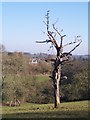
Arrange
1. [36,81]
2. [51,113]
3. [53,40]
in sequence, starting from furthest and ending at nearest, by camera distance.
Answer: [36,81] → [53,40] → [51,113]

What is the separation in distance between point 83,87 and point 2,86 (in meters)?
10.7

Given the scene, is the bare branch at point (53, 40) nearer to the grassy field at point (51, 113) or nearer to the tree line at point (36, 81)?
the grassy field at point (51, 113)

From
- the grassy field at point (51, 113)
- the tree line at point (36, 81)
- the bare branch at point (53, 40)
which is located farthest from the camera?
the tree line at point (36, 81)

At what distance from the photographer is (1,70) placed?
40.4 metres

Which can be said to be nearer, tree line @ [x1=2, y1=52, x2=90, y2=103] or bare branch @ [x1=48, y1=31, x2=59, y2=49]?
bare branch @ [x1=48, y1=31, x2=59, y2=49]

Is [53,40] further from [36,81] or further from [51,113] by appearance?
[36,81]

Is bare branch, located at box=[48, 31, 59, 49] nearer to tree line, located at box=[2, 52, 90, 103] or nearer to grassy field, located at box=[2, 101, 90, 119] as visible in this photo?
grassy field, located at box=[2, 101, 90, 119]

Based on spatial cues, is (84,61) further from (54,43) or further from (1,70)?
(54,43)

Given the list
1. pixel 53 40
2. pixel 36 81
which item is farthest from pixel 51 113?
pixel 36 81

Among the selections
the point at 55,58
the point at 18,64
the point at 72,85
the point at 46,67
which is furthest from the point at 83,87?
the point at 55,58

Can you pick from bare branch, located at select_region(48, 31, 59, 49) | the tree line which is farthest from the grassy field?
the tree line

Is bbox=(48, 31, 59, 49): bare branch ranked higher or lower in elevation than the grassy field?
higher

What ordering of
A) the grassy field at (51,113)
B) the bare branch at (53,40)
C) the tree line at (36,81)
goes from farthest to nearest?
the tree line at (36,81) < the bare branch at (53,40) < the grassy field at (51,113)

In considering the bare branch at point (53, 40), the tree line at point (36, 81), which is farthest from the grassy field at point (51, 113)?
the tree line at point (36, 81)
